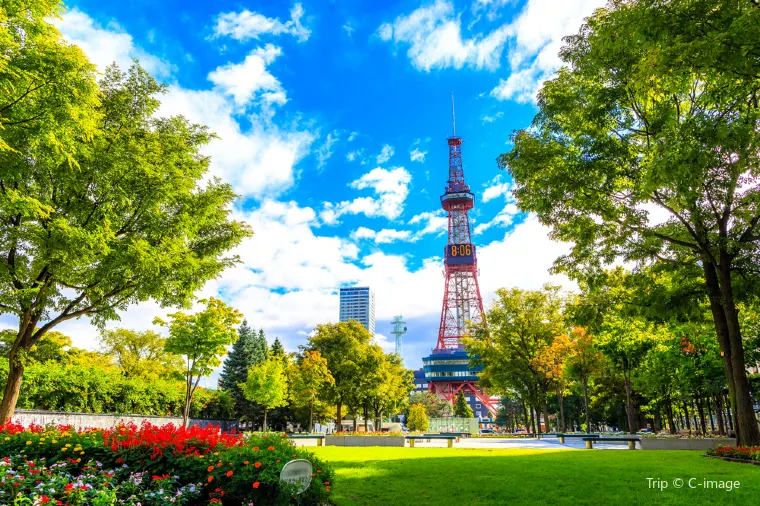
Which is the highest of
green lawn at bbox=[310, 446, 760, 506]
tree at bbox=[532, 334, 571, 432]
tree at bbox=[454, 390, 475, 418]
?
tree at bbox=[532, 334, 571, 432]

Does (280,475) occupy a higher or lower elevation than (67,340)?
lower

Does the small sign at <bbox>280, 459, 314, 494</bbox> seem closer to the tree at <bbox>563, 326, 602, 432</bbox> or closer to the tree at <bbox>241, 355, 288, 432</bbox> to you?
the tree at <bbox>563, 326, 602, 432</bbox>

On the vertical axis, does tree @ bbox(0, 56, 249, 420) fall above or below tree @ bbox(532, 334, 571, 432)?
above

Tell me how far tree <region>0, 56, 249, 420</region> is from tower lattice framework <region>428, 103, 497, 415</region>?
79.0 metres

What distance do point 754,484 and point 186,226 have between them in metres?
15.6

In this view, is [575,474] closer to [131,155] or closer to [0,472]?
[0,472]

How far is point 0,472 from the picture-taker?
222 inches

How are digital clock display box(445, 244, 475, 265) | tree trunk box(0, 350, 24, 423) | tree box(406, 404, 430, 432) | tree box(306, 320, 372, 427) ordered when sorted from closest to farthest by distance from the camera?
tree trunk box(0, 350, 24, 423), tree box(306, 320, 372, 427), tree box(406, 404, 430, 432), digital clock display box(445, 244, 475, 265)

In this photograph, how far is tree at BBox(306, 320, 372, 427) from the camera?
119 ft

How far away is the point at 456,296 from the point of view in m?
98.2

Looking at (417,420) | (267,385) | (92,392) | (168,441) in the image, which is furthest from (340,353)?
(168,441)

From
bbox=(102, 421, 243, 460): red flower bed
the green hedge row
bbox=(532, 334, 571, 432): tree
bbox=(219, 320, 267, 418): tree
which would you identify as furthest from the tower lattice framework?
bbox=(102, 421, 243, 460): red flower bed

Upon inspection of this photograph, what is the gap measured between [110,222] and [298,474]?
1044cm

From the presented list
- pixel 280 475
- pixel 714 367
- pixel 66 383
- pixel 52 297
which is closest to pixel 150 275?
pixel 52 297
